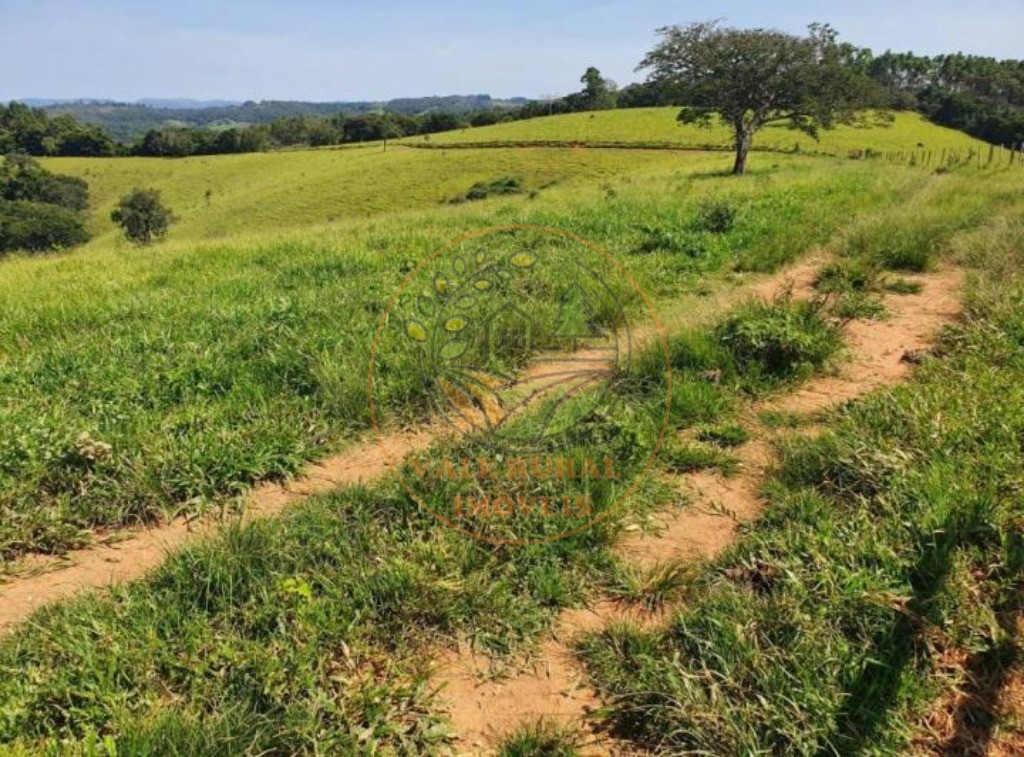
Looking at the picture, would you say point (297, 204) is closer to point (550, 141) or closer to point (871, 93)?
point (550, 141)

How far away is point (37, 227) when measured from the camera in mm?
52469

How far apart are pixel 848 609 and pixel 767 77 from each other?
109 feet

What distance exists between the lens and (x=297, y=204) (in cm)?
5425

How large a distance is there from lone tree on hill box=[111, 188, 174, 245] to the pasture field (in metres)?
53.6

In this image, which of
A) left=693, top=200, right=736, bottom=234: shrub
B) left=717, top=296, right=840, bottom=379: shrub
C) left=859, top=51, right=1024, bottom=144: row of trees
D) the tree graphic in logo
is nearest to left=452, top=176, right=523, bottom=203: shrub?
left=859, top=51, right=1024, bottom=144: row of trees

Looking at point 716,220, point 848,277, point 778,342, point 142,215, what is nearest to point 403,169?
point 142,215

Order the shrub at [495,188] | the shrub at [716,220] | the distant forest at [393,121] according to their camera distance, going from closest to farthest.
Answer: the shrub at [716,220] → the shrub at [495,188] → the distant forest at [393,121]

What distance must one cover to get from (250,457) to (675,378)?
335 centimetres

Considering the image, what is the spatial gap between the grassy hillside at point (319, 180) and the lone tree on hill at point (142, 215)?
1.46 metres

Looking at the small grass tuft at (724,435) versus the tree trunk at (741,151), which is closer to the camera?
the small grass tuft at (724,435)

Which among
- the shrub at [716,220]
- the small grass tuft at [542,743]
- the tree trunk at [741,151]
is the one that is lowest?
the small grass tuft at [542,743]

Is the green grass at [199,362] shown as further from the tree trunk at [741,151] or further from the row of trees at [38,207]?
the row of trees at [38,207]

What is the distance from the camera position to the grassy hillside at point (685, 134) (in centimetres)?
5028

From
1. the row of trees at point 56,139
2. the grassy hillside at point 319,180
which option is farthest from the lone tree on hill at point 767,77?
the row of trees at point 56,139
